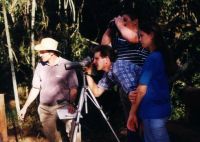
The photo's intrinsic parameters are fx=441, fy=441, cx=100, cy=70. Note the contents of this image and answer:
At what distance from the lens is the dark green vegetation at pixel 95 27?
765cm

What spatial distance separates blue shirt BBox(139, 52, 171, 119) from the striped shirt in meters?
0.76

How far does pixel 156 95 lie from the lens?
329 cm

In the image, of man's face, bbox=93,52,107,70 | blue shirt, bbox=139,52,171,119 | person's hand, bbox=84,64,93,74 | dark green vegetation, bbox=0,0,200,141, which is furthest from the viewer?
dark green vegetation, bbox=0,0,200,141

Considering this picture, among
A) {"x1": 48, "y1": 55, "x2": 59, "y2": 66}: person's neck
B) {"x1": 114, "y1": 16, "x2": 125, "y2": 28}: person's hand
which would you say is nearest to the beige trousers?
{"x1": 48, "y1": 55, "x2": 59, "y2": 66}: person's neck

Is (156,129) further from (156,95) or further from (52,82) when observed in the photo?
(52,82)

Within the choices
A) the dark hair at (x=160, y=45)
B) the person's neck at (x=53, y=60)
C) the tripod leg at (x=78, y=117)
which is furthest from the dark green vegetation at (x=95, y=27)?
the dark hair at (x=160, y=45)

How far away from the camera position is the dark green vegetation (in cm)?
765

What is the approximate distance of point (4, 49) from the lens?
9.05 m

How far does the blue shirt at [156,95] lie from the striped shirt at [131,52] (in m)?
0.76

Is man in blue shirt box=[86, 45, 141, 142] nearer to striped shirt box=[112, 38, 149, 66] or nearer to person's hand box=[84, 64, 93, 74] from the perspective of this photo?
person's hand box=[84, 64, 93, 74]

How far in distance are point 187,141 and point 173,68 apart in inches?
67.4

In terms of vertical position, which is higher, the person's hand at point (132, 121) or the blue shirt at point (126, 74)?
the blue shirt at point (126, 74)

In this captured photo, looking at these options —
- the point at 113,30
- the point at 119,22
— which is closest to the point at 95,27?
the point at 113,30

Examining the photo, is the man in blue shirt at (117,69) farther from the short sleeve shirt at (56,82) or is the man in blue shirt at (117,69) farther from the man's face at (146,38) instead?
the short sleeve shirt at (56,82)
